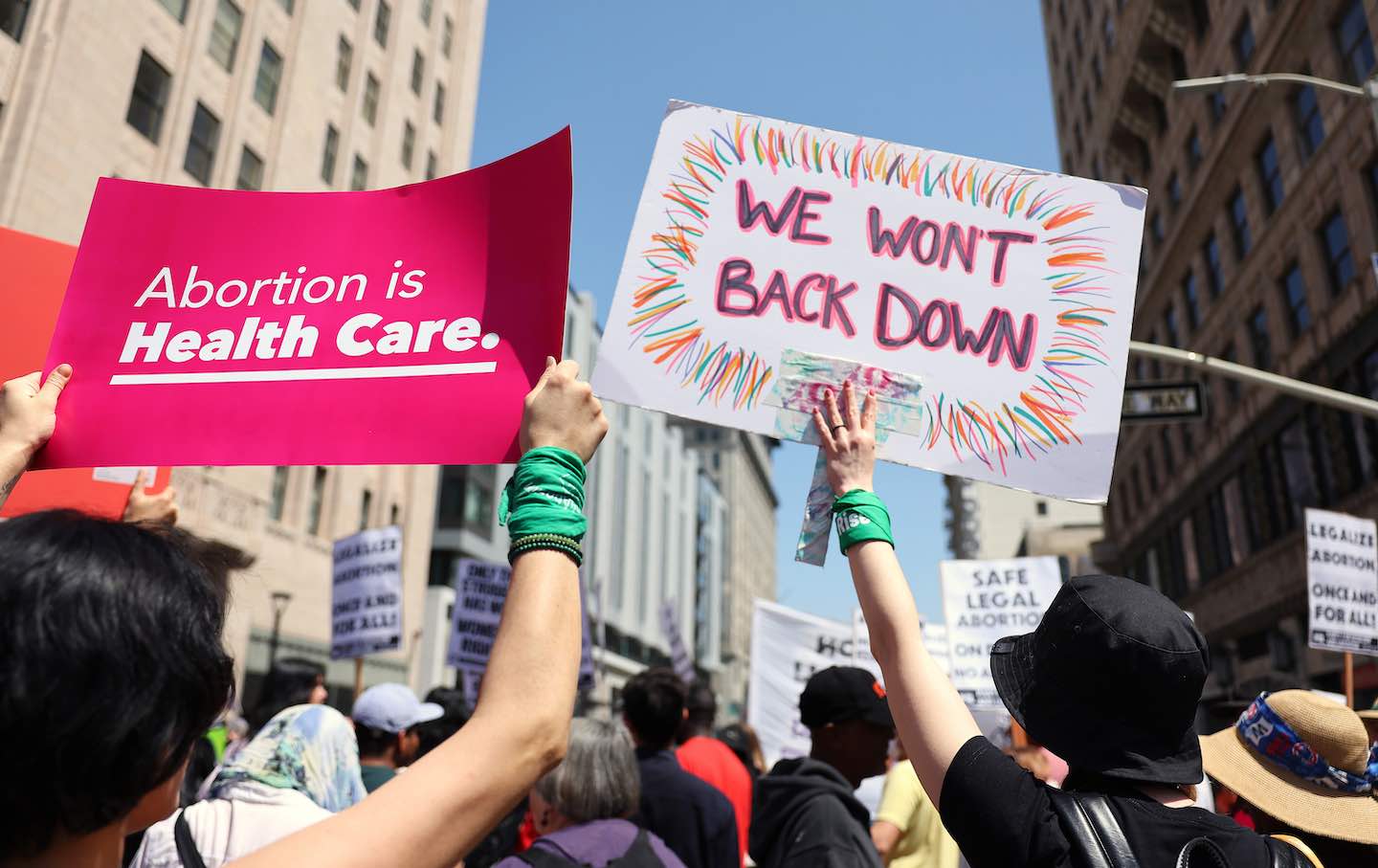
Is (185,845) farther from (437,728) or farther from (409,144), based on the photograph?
(409,144)

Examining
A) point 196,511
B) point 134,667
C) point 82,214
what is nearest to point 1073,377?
point 134,667

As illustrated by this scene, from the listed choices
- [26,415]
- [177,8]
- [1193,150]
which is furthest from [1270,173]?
[26,415]

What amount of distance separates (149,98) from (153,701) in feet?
Result: 73.3

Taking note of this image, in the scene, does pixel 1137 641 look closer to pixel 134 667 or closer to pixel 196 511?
pixel 134 667

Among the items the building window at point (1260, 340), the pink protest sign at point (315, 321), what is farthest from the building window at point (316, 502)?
the pink protest sign at point (315, 321)

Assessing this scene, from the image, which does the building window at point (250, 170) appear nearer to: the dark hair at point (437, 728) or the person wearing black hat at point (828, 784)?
the dark hair at point (437, 728)

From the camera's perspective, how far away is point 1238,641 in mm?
26297

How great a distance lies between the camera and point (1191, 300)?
2980 cm

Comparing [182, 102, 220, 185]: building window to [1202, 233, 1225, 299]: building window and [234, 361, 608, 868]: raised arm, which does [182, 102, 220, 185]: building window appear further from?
[1202, 233, 1225, 299]: building window

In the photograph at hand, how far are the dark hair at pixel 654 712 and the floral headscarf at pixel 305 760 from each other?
1.77 metres

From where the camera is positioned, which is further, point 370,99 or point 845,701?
point 370,99

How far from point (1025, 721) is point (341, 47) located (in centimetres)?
2935

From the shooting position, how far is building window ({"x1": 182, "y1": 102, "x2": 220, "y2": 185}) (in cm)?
2106

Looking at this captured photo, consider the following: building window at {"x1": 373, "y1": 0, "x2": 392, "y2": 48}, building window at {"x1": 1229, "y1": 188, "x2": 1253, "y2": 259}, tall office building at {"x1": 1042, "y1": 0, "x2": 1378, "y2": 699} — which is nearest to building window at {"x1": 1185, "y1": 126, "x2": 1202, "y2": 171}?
tall office building at {"x1": 1042, "y1": 0, "x2": 1378, "y2": 699}
